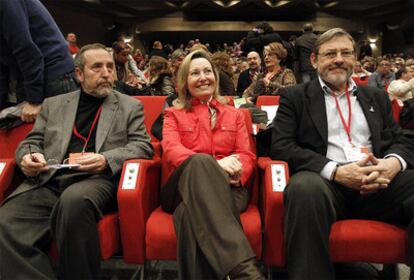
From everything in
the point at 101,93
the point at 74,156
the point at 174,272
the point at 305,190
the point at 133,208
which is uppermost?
the point at 101,93

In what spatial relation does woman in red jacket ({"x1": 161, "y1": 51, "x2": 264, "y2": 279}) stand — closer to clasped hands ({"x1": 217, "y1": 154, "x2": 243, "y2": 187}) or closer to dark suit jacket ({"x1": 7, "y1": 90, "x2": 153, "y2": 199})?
clasped hands ({"x1": 217, "y1": 154, "x2": 243, "y2": 187})

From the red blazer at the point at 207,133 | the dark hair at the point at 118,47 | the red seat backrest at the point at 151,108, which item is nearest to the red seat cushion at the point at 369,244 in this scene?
the red blazer at the point at 207,133

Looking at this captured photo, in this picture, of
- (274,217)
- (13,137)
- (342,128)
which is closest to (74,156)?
(13,137)

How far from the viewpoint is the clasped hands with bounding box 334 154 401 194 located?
1.75m

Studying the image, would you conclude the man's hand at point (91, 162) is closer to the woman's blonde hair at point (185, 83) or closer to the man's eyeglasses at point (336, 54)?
the woman's blonde hair at point (185, 83)

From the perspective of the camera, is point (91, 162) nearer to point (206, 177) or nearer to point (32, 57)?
point (206, 177)

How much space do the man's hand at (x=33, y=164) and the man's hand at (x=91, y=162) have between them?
6.7 inches

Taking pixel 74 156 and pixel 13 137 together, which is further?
pixel 13 137

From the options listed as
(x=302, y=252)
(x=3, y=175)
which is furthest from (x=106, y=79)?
(x=302, y=252)

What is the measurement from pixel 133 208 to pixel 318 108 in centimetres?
103

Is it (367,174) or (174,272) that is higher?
(367,174)

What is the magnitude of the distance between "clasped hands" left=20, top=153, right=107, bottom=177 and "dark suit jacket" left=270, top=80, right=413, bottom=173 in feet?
2.78

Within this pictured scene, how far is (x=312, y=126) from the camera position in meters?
2.00

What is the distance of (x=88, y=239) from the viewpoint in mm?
1671
